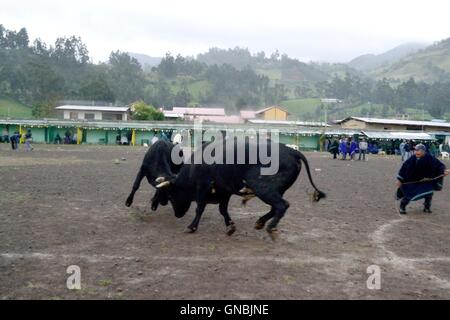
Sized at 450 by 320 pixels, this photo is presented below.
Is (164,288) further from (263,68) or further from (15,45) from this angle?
(263,68)

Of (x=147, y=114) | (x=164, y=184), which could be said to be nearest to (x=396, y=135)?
(x=147, y=114)

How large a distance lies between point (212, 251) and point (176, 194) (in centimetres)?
235

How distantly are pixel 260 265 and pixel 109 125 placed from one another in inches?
1863

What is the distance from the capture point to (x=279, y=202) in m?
8.08

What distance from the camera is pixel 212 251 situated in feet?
24.4

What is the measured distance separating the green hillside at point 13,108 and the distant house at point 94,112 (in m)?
7.55

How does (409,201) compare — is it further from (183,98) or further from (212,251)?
(183,98)

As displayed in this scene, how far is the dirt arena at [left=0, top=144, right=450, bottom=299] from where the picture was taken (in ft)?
18.5

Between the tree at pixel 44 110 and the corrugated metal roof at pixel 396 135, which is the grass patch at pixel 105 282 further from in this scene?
the tree at pixel 44 110

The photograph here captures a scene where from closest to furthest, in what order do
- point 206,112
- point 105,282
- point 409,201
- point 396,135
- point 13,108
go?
point 105,282, point 409,201, point 396,135, point 206,112, point 13,108

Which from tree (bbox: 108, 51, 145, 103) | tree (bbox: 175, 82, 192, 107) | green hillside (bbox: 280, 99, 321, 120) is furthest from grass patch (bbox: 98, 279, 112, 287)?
green hillside (bbox: 280, 99, 321, 120)

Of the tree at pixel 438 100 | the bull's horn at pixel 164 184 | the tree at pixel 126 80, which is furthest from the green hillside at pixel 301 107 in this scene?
the bull's horn at pixel 164 184

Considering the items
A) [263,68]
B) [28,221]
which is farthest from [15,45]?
[28,221]
